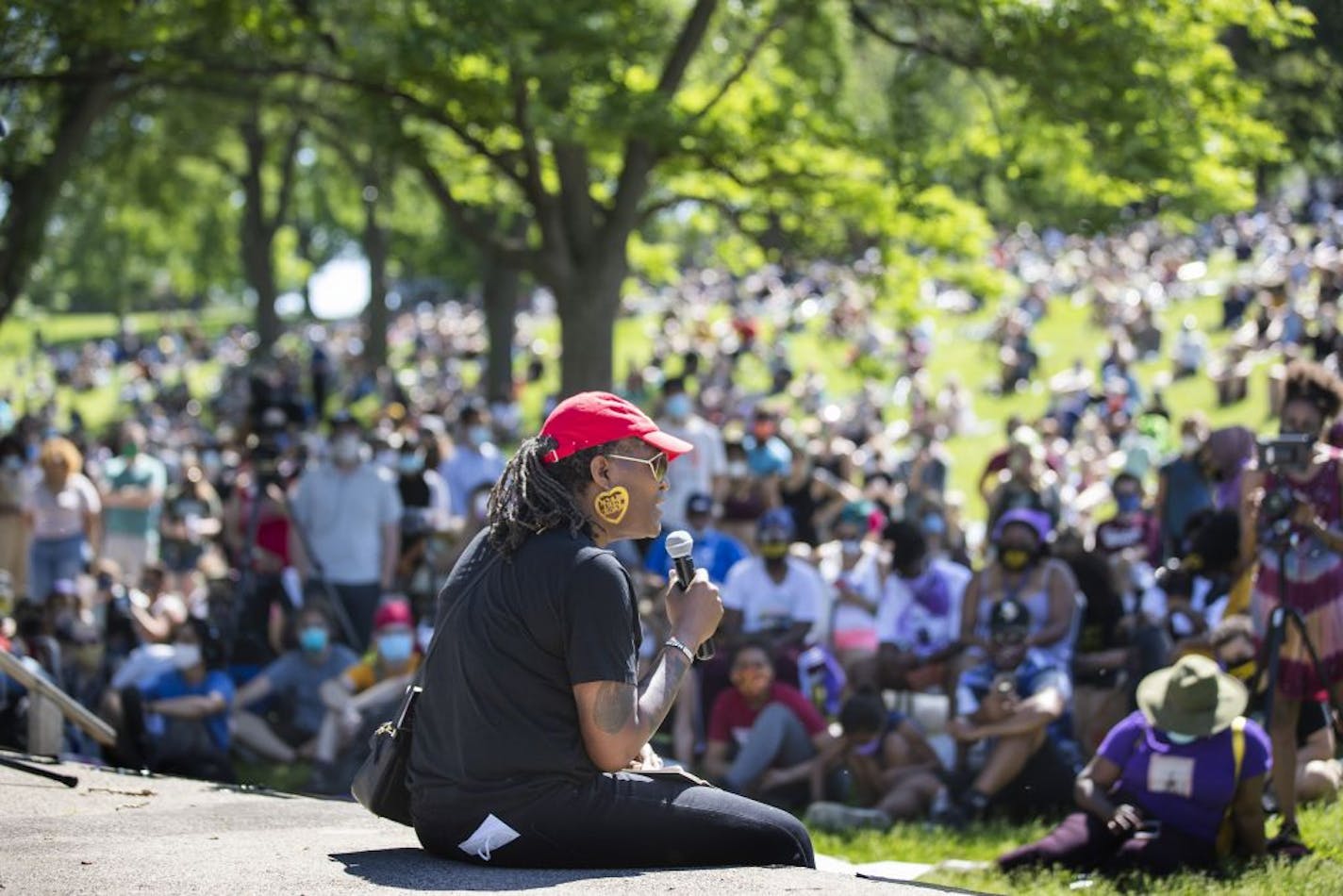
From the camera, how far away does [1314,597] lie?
7.71 metres

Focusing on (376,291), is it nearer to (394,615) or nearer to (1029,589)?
(394,615)

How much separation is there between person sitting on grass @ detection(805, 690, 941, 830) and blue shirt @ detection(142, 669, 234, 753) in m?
3.46

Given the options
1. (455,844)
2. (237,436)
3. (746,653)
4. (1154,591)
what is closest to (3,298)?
(237,436)

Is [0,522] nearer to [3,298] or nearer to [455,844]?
[3,298]

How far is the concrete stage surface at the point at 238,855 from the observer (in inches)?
184

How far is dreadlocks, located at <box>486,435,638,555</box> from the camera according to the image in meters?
4.78

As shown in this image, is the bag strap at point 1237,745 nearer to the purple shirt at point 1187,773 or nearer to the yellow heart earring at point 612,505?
the purple shirt at point 1187,773

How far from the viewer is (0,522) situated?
43.4ft

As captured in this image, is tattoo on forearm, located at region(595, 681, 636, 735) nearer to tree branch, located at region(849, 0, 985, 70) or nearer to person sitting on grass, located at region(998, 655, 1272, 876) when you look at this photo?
person sitting on grass, located at region(998, 655, 1272, 876)

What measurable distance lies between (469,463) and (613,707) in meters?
9.83

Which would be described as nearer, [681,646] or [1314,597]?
[681,646]

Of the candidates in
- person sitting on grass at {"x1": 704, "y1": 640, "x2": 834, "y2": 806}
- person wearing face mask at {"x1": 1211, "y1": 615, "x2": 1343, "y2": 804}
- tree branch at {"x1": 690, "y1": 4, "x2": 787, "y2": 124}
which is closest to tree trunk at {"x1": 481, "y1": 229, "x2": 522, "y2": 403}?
tree branch at {"x1": 690, "y1": 4, "x2": 787, "y2": 124}

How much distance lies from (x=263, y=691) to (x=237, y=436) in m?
7.58

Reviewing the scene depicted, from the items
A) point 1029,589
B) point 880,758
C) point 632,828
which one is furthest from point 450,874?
point 1029,589
